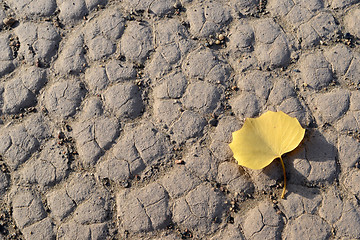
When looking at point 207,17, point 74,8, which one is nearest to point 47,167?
point 74,8

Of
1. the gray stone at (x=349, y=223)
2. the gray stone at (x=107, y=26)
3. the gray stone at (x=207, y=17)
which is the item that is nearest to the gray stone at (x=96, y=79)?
the gray stone at (x=107, y=26)

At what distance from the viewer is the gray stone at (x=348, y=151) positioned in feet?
8.44

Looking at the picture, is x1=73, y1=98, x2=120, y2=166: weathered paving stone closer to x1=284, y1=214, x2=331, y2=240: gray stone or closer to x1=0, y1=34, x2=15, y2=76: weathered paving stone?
x1=0, y1=34, x2=15, y2=76: weathered paving stone

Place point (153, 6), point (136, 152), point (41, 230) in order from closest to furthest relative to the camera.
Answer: point (41, 230) → point (136, 152) → point (153, 6)

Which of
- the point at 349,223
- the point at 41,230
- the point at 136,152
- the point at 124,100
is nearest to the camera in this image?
the point at 349,223

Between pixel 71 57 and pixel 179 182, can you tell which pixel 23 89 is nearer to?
pixel 71 57

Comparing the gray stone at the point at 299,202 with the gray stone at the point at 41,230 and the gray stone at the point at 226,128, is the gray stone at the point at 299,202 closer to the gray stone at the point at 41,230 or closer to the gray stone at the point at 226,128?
the gray stone at the point at 226,128

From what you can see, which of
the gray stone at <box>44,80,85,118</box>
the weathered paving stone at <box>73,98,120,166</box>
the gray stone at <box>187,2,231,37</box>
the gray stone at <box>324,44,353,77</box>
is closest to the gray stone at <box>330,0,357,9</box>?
the gray stone at <box>324,44,353,77</box>

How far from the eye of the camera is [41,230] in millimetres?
2564

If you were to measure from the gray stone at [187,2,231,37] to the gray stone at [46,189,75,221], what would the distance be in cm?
143

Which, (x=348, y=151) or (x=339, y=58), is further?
(x=339, y=58)

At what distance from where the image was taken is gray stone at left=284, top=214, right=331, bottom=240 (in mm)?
2447

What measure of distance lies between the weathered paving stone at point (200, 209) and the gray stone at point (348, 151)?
2.64ft

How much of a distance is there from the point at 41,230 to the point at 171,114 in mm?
1108
